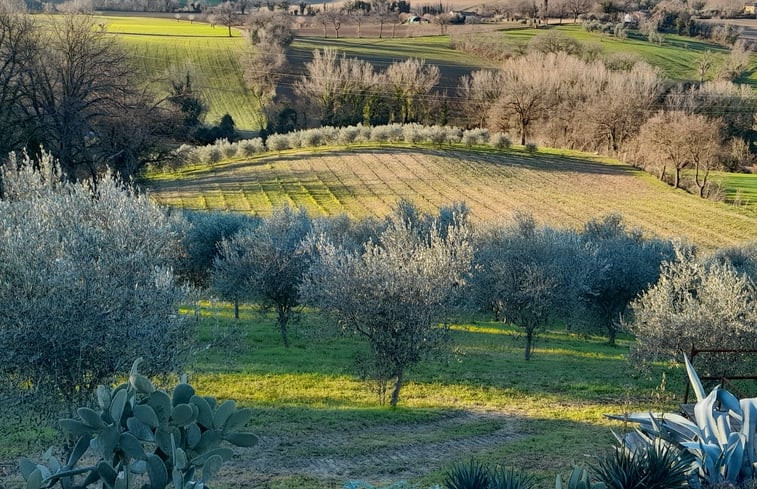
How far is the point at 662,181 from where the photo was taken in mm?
62719

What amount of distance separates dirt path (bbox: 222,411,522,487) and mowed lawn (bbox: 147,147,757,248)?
30.5 m

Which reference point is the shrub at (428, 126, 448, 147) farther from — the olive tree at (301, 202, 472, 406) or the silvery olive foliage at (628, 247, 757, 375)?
the olive tree at (301, 202, 472, 406)

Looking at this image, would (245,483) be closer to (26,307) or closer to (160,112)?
(26,307)

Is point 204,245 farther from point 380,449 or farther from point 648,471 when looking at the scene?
point 648,471

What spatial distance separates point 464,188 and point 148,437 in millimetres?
52698

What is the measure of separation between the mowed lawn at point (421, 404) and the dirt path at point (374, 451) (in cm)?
3

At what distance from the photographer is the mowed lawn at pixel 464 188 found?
168 ft

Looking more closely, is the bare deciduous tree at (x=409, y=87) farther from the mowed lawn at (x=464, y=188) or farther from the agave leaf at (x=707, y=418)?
the agave leaf at (x=707, y=418)

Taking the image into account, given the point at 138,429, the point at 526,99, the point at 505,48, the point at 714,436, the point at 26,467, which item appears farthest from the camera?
the point at 505,48

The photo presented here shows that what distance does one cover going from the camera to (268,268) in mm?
26000

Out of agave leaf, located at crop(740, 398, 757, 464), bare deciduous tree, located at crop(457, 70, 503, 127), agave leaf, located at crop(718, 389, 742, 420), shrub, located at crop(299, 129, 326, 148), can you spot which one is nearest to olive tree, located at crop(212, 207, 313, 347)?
agave leaf, located at crop(718, 389, 742, 420)

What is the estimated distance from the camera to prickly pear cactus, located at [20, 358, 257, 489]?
6297 mm

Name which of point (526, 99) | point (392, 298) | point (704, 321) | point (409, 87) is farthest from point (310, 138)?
point (704, 321)

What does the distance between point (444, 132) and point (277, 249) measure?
4838cm
